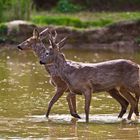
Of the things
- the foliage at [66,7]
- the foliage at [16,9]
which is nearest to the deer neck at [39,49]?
the foliage at [16,9]

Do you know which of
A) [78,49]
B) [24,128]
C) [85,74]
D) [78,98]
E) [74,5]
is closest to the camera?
[24,128]

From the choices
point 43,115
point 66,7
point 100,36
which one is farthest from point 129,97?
point 66,7

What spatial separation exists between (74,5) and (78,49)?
478 inches

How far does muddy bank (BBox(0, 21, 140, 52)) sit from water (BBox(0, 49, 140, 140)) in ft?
25.0

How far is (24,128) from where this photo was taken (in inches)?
551

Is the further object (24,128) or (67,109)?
(67,109)

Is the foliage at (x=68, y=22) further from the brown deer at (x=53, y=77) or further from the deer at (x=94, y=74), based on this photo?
the deer at (x=94, y=74)

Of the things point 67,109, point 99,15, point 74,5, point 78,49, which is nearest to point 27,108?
point 67,109

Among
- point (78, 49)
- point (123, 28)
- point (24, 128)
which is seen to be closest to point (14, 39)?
point (78, 49)

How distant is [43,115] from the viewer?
1576 centimetres

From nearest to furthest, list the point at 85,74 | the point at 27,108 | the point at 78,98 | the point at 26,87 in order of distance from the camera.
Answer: the point at 85,74, the point at 27,108, the point at 78,98, the point at 26,87

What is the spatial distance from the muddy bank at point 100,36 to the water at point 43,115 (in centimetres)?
762

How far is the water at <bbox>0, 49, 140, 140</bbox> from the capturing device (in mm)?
13531

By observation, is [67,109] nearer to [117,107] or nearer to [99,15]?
[117,107]
